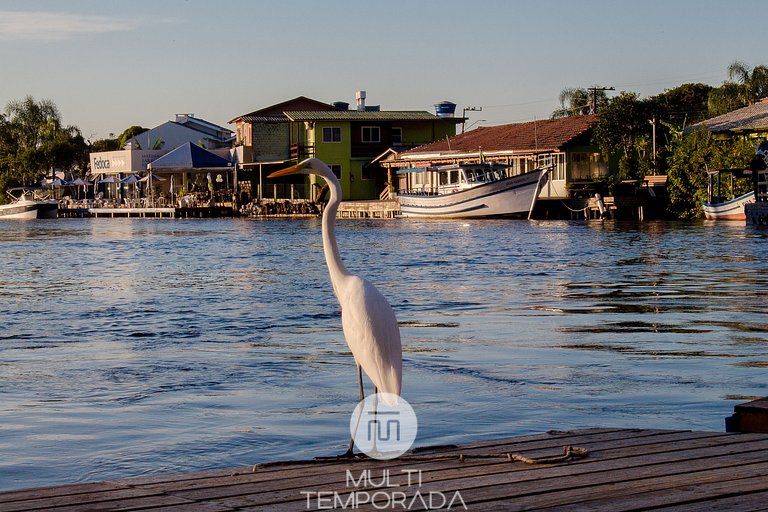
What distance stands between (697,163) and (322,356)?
1724 inches

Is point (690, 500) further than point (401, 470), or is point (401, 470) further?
point (401, 470)

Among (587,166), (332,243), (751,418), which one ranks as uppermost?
(587,166)

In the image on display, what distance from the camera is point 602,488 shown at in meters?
4.93

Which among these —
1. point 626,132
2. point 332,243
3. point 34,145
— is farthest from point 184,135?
point 332,243

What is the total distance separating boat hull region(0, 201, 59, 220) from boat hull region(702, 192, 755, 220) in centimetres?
5215

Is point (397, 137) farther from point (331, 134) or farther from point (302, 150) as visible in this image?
point (302, 150)

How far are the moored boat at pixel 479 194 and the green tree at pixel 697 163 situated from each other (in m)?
6.49

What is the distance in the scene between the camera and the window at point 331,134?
77938 millimetres

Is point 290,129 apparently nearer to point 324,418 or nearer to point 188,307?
point 188,307

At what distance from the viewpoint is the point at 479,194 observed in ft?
198

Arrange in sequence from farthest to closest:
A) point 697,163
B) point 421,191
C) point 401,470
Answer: point 421,191 → point 697,163 → point 401,470

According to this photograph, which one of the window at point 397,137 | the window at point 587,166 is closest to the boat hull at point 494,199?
the window at point 587,166

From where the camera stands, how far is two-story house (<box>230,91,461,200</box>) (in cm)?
7812

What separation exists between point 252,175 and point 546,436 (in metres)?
81.2
